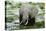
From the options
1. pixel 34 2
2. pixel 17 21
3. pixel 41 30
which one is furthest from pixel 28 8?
pixel 41 30

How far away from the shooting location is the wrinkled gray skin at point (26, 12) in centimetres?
126

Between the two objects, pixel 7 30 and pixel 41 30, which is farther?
pixel 41 30

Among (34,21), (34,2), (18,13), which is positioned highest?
(34,2)

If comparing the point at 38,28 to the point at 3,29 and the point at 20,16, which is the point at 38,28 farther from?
the point at 3,29

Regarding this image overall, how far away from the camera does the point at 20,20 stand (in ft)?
4.09

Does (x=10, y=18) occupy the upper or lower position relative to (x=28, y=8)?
lower

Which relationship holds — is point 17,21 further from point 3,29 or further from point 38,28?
point 38,28

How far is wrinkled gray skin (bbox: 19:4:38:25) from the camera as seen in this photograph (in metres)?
Result: 1.26

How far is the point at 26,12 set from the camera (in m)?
1.27

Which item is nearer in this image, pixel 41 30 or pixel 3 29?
pixel 3 29

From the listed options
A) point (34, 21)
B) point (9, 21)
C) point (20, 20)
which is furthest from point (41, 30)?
point (9, 21)

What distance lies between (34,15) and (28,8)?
0.14 metres

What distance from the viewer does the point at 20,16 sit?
1252mm

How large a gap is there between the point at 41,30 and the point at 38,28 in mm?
59
